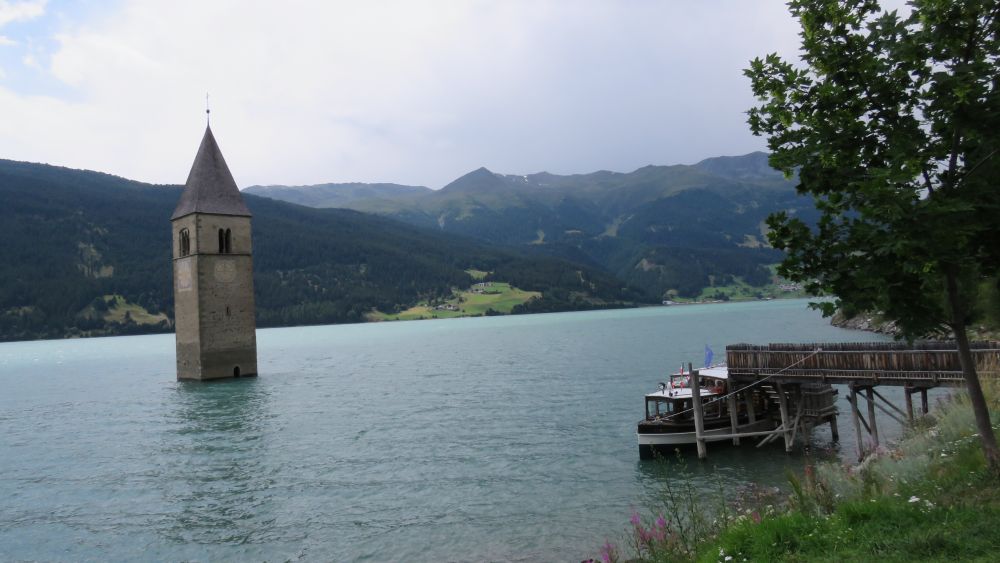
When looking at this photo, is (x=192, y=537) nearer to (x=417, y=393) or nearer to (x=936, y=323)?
(x=936, y=323)

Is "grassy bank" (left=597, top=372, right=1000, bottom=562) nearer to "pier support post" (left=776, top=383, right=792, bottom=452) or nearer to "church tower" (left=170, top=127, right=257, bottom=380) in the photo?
"pier support post" (left=776, top=383, right=792, bottom=452)

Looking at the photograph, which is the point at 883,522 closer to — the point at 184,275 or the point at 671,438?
the point at 671,438

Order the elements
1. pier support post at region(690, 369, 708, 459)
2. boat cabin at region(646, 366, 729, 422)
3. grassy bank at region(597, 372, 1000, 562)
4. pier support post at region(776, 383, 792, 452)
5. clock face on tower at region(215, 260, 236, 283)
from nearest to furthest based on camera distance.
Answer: grassy bank at region(597, 372, 1000, 562) < pier support post at region(690, 369, 708, 459) < pier support post at region(776, 383, 792, 452) < boat cabin at region(646, 366, 729, 422) < clock face on tower at region(215, 260, 236, 283)

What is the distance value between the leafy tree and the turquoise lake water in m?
11.9

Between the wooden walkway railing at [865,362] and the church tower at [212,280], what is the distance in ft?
157

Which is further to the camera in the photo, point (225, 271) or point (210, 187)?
point (210, 187)

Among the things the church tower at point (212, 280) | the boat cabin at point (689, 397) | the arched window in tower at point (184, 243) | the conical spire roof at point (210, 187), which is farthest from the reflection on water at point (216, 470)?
the conical spire roof at point (210, 187)

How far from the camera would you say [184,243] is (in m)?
65.9

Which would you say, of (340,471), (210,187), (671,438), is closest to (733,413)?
(671,438)

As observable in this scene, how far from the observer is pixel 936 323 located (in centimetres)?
1035

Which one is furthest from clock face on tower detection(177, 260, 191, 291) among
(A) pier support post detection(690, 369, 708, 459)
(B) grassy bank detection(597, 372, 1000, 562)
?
(B) grassy bank detection(597, 372, 1000, 562)

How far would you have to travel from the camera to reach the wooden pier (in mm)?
24500

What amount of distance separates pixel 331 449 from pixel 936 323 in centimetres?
3042

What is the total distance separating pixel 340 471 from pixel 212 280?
3897cm
